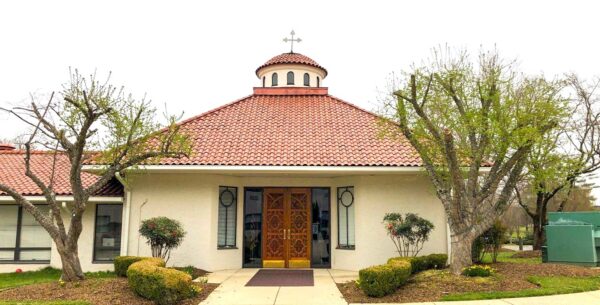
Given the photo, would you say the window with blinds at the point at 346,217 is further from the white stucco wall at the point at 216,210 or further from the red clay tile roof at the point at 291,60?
the red clay tile roof at the point at 291,60

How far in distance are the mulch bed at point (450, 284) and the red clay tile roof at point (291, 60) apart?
11695 mm

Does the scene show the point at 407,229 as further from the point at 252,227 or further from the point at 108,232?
the point at 108,232

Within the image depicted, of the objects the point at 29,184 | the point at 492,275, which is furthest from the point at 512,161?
Answer: the point at 29,184

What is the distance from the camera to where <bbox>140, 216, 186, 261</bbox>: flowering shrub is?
12.4m

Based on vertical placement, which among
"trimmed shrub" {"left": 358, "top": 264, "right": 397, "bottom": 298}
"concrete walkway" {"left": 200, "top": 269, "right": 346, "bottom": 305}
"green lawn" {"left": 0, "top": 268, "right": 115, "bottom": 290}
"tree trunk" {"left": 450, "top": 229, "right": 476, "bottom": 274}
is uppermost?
"tree trunk" {"left": 450, "top": 229, "right": 476, "bottom": 274}

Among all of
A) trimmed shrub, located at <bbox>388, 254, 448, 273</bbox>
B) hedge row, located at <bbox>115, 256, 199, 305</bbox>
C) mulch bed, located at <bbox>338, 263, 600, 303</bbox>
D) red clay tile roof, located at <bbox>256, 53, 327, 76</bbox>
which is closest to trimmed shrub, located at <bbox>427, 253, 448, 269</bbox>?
trimmed shrub, located at <bbox>388, 254, 448, 273</bbox>

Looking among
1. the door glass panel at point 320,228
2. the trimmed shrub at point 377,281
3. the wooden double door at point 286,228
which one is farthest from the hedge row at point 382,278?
the wooden double door at point 286,228

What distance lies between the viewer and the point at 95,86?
10445 mm

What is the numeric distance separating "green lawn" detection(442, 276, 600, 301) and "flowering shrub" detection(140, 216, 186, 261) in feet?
24.1

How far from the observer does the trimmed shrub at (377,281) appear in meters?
9.41

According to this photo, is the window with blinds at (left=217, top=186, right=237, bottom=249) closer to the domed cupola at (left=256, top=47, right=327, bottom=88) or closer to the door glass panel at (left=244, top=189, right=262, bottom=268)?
the door glass panel at (left=244, top=189, right=262, bottom=268)

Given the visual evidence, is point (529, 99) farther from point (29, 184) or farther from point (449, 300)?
point (29, 184)

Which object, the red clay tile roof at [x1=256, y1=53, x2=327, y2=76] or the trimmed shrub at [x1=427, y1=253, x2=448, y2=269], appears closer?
the trimmed shrub at [x1=427, y1=253, x2=448, y2=269]

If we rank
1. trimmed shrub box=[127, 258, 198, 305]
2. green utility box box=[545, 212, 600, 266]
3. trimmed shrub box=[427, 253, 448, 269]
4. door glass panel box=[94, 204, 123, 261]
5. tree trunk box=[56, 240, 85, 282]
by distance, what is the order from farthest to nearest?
1. door glass panel box=[94, 204, 123, 261]
2. green utility box box=[545, 212, 600, 266]
3. trimmed shrub box=[427, 253, 448, 269]
4. tree trunk box=[56, 240, 85, 282]
5. trimmed shrub box=[127, 258, 198, 305]
